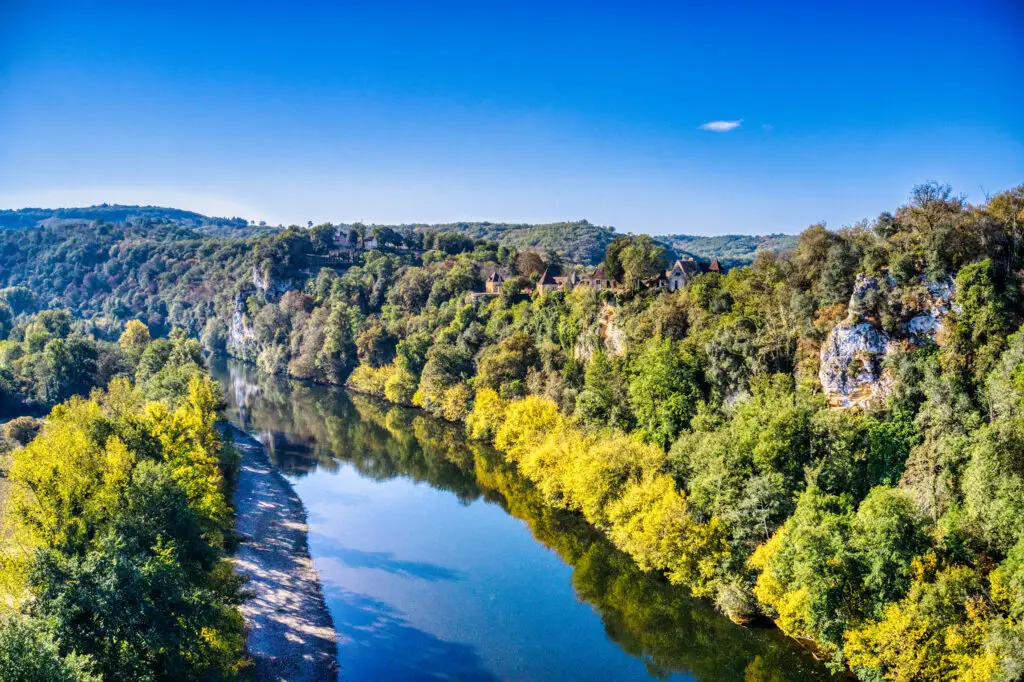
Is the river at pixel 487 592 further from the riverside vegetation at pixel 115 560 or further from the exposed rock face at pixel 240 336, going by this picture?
the exposed rock face at pixel 240 336

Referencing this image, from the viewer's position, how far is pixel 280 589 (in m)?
34.1

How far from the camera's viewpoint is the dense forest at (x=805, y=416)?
24.5 m

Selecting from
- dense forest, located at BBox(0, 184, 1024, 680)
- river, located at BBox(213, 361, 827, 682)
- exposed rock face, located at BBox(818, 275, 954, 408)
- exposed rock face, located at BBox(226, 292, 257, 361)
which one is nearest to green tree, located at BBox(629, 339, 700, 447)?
dense forest, located at BBox(0, 184, 1024, 680)

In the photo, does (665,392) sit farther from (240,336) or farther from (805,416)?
(240,336)

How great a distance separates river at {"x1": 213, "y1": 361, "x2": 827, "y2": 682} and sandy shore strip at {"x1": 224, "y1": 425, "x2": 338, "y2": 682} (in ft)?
2.62

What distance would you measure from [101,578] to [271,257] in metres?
118

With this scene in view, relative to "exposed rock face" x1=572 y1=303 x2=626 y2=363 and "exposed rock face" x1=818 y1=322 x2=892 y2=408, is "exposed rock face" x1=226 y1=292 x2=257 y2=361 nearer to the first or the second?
"exposed rock face" x1=572 y1=303 x2=626 y2=363

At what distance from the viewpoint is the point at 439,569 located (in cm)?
3772

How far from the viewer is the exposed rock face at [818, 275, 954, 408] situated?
1372 inches

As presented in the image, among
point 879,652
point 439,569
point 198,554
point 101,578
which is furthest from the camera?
point 439,569

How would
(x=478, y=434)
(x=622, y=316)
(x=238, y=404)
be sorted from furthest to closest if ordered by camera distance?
(x=238, y=404) → (x=478, y=434) → (x=622, y=316)

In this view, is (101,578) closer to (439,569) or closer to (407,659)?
(407,659)

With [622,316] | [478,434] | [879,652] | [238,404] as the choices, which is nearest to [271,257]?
[238,404]

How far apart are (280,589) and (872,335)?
3621 centimetres
